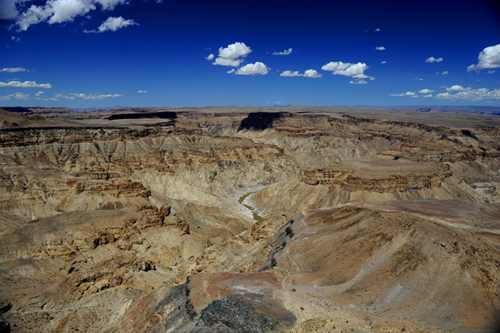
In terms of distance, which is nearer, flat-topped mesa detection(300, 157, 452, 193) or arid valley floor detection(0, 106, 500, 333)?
arid valley floor detection(0, 106, 500, 333)

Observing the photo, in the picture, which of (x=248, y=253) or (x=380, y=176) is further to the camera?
(x=380, y=176)

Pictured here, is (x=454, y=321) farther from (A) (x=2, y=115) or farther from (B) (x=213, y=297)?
(A) (x=2, y=115)

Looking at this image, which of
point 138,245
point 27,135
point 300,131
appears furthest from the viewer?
point 300,131

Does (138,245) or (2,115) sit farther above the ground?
(2,115)

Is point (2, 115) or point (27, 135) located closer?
point (27, 135)

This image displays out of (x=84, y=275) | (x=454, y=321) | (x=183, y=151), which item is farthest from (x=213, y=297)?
(x=183, y=151)

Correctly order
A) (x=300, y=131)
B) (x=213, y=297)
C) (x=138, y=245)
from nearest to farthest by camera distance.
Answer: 1. (x=213, y=297)
2. (x=138, y=245)
3. (x=300, y=131)

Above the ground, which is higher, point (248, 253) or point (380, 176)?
point (380, 176)

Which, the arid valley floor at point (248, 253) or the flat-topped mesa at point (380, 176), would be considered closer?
the arid valley floor at point (248, 253)
